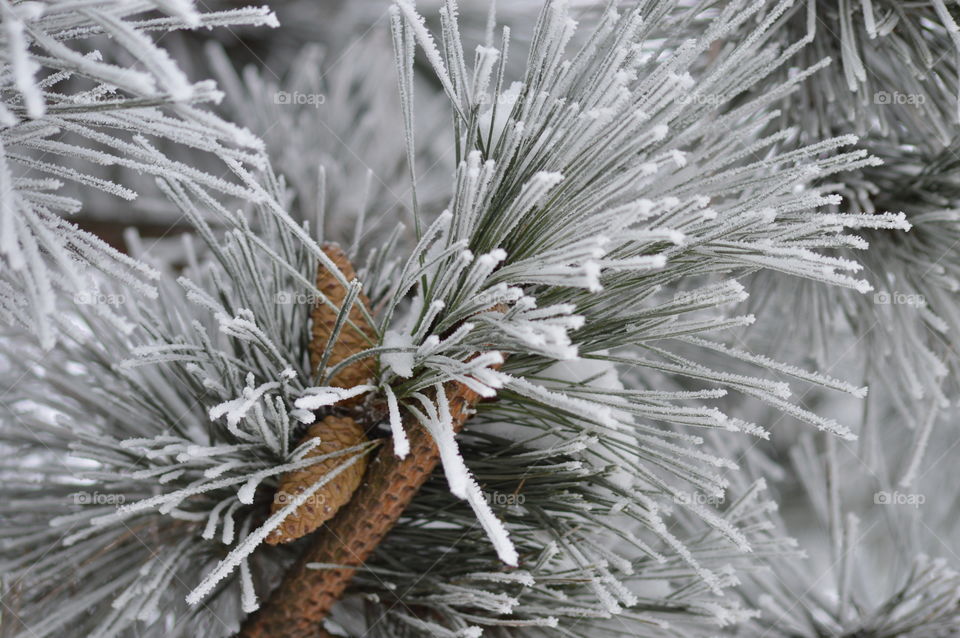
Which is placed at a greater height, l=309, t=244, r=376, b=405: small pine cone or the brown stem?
l=309, t=244, r=376, b=405: small pine cone

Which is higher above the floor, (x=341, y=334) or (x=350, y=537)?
(x=341, y=334)

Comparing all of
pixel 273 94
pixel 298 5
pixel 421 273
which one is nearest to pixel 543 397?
pixel 421 273

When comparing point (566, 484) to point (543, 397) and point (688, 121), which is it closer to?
point (543, 397)

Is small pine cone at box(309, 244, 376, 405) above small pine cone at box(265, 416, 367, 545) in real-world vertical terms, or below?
above

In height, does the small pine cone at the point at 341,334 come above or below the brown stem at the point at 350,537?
above
